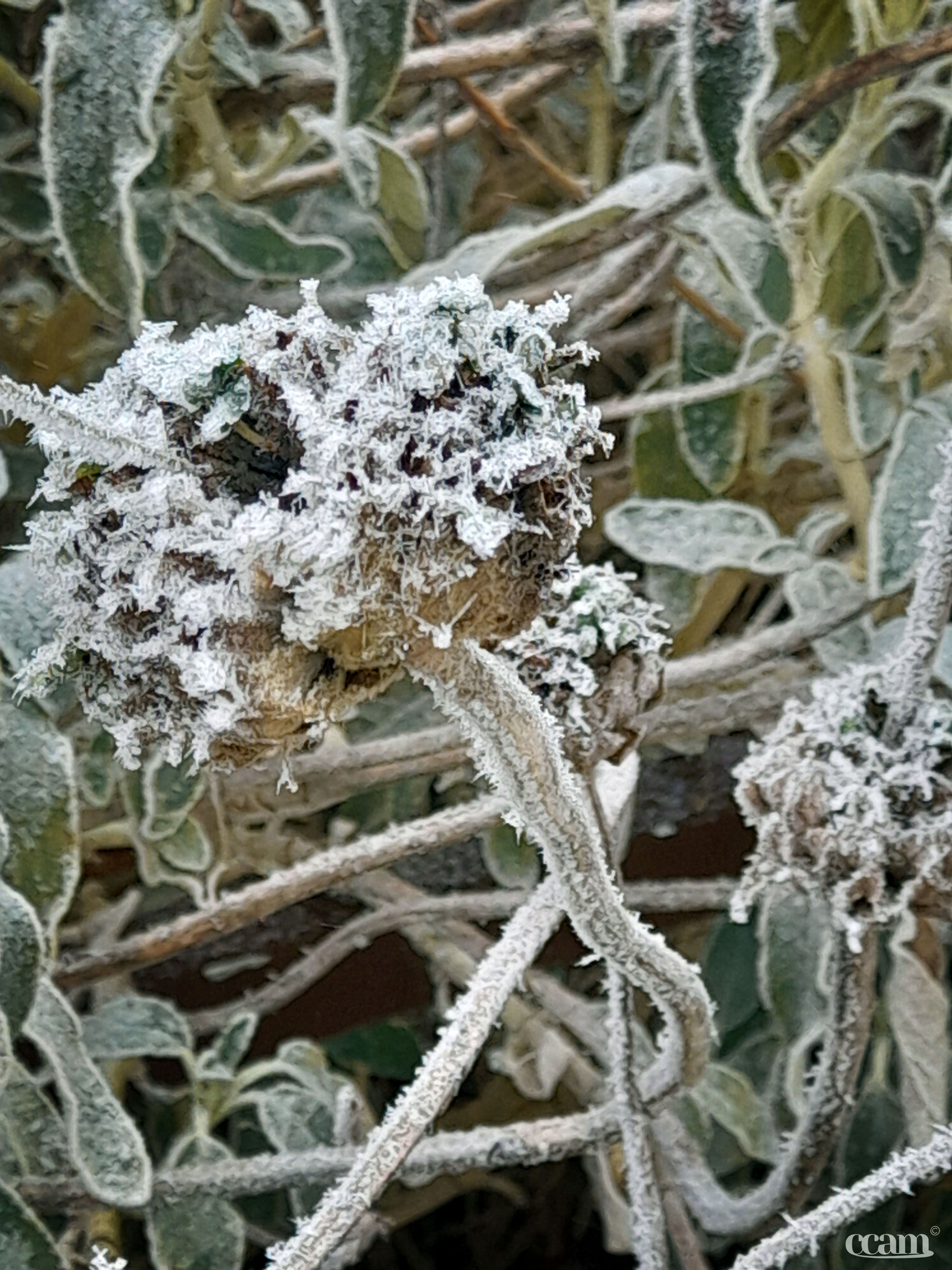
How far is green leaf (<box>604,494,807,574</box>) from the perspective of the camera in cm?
62

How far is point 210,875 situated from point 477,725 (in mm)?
378

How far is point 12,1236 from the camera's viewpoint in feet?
1.56

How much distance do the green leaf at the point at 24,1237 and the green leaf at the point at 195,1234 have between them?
93 mm

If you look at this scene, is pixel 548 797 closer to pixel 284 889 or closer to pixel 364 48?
pixel 284 889

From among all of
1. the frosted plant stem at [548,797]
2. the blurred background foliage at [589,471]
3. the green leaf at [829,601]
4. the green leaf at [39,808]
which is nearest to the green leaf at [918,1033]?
the blurred background foliage at [589,471]

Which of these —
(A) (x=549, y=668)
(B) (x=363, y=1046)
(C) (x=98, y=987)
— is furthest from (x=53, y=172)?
(B) (x=363, y=1046)

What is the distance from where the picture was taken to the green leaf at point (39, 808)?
0.47m

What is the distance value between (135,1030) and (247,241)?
14.4 inches

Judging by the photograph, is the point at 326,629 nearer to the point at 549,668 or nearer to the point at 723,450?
the point at 549,668

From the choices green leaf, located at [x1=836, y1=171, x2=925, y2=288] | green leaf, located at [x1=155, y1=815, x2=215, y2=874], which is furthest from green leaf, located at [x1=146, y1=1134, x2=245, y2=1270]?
green leaf, located at [x1=836, y1=171, x2=925, y2=288]

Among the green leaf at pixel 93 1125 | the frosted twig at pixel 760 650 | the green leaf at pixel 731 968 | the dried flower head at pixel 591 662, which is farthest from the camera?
the green leaf at pixel 731 968

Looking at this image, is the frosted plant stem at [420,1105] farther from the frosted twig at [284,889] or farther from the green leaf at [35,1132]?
the green leaf at [35,1132]

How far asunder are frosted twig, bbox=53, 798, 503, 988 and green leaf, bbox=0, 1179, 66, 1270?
118 mm

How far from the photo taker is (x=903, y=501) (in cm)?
57
